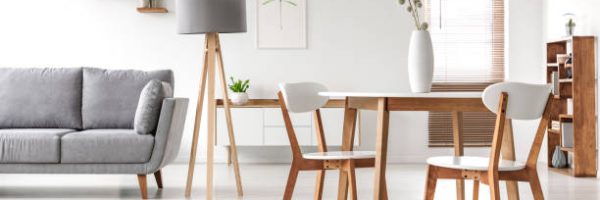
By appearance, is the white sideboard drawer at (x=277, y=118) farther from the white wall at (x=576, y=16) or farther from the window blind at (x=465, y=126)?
the white wall at (x=576, y=16)

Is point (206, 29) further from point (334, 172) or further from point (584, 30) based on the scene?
point (584, 30)

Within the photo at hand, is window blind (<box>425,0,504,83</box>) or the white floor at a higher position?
window blind (<box>425,0,504,83</box>)

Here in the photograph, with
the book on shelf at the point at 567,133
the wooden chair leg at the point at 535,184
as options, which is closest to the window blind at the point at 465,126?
the book on shelf at the point at 567,133

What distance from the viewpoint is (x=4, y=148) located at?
207 inches

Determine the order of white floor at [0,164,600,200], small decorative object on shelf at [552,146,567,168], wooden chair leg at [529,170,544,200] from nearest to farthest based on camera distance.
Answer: wooden chair leg at [529,170,544,200] < white floor at [0,164,600,200] < small decorative object on shelf at [552,146,567,168]

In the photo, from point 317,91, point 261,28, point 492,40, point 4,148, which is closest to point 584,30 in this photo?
point 492,40

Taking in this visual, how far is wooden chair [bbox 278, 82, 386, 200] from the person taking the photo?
3811 mm

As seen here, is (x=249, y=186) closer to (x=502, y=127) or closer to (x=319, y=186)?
(x=319, y=186)

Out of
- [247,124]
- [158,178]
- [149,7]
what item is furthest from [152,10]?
[158,178]

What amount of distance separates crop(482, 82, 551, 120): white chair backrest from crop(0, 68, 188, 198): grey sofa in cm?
259

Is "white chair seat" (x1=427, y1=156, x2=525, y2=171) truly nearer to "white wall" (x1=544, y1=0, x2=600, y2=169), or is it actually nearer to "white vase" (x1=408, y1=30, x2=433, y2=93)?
"white vase" (x1=408, y1=30, x2=433, y2=93)

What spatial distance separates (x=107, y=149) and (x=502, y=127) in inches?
112

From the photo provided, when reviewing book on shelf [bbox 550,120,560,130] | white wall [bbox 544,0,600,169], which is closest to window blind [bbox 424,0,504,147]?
white wall [bbox 544,0,600,169]

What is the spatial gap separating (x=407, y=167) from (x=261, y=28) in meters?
1.94
